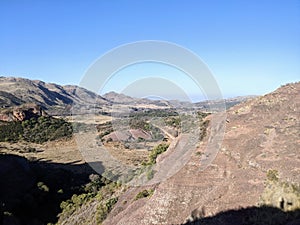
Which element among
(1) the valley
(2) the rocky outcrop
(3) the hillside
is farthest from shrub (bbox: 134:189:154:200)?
(2) the rocky outcrop

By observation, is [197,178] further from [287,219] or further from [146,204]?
[287,219]

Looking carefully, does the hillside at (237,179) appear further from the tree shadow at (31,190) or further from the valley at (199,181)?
the tree shadow at (31,190)

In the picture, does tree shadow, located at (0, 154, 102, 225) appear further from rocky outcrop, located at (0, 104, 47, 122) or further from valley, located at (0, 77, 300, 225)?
rocky outcrop, located at (0, 104, 47, 122)

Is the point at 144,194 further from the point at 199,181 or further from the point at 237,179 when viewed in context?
the point at 237,179

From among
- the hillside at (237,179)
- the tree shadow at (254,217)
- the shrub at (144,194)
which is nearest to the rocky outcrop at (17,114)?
the hillside at (237,179)

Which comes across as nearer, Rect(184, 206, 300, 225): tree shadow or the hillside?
Rect(184, 206, 300, 225): tree shadow

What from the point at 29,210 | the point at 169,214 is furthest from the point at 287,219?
the point at 29,210
